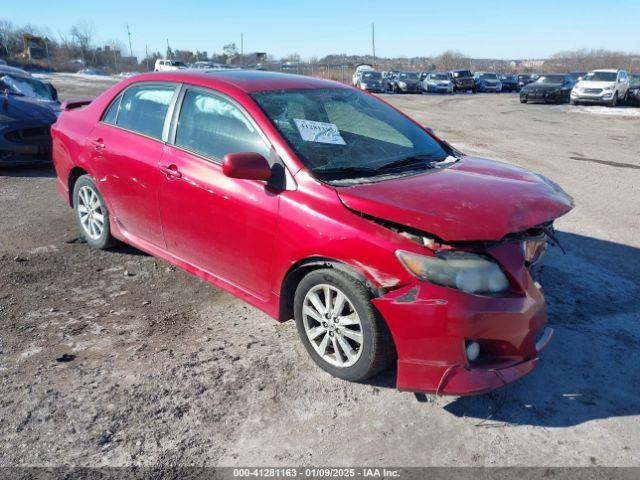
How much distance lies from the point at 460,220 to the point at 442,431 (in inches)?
43.0

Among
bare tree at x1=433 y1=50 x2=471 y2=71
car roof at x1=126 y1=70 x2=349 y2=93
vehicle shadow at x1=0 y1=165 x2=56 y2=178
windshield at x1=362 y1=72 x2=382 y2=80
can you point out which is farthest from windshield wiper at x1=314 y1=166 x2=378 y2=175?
bare tree at x1=433 y1=50 x2=471 y2=71

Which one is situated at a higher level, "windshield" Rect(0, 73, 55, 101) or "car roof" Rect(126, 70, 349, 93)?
"windshield" Rect(0, 73, 55, 101)

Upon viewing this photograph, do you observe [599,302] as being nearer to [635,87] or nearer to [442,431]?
[442,431]

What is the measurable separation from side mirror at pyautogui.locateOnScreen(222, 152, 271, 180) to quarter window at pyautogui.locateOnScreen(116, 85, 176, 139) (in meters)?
1.18

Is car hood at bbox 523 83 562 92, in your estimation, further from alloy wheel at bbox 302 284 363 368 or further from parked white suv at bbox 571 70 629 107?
alloy wheel at bbox 302 284 363 368

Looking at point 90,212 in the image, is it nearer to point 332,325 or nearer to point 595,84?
point 332,325

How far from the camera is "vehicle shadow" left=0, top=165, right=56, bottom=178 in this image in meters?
8.34

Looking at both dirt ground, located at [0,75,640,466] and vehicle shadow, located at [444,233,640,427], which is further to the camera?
vehicle shadow, located at [444,233,640,427]

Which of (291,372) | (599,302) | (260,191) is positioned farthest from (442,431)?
(599,302)

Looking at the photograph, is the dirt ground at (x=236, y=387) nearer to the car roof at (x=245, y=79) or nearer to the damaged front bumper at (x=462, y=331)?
the damaged front bumper at (x=462, y=331)

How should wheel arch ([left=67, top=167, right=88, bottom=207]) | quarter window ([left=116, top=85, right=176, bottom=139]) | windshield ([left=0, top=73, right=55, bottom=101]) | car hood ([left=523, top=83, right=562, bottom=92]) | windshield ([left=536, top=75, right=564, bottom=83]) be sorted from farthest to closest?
windshield ([left=536, top=75, right=564, bottom=83]) < car hood ([left=523, top=83, right=562, bottom=92]) < windshield ([left=0, top=73, right=55, bottom=101]) < wheel arch ([left=67, top=167, right=88, bottom=207]) < quarter window ([left=116, top=85, right=176, bottom=139])

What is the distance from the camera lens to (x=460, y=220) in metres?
2.73

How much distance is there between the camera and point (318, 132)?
3.55m

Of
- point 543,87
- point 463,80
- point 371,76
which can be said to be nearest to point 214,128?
point 543,87
